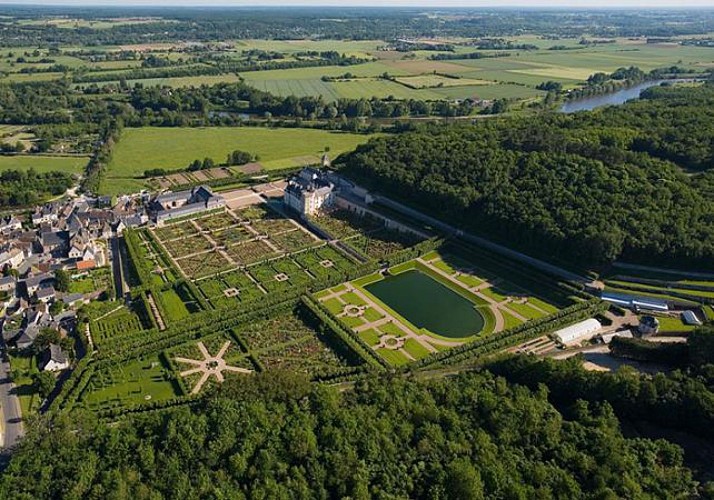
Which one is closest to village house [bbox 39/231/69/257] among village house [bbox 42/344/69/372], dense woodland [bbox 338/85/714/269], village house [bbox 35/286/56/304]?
village house [bbox 35/286/56/304]

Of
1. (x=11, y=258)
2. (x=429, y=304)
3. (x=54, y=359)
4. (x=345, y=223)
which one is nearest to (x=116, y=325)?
(x=54, y=359)

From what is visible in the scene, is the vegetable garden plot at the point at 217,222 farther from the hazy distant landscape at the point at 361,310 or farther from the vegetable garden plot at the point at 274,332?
the vegetable garden plot at the point at 274,332

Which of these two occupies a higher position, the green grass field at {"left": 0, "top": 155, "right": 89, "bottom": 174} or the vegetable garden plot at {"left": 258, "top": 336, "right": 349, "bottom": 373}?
the vegetable garden plot at {"left": 258, "top": 336, "right": 349, "bottom": 373}

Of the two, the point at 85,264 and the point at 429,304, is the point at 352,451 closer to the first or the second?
the point at 429,304

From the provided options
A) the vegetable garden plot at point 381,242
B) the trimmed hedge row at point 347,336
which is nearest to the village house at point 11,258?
the trimmed hedge row at point 347,336

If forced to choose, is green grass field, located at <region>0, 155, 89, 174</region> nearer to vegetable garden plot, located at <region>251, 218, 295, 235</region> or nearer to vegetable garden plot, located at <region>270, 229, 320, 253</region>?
vegetable garden plot, located at <region>251, 218, 295, 235</region>

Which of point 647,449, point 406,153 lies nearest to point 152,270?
point 406,153
